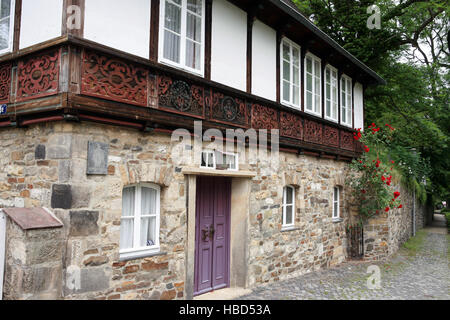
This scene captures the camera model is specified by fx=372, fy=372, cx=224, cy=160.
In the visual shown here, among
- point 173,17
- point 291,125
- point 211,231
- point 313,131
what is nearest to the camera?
point 173,17

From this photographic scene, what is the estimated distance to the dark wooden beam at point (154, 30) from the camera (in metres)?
5.39

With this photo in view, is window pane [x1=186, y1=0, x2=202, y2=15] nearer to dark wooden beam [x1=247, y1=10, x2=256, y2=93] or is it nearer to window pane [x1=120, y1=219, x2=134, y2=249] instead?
dark wooden beam [x1=247, y1=10, x2=256, y2=93]

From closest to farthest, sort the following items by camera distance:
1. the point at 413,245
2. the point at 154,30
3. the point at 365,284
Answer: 1. the point at 154,30
2. the point at 365,284
3. the point at 413,245

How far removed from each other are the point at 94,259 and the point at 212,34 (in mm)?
4141

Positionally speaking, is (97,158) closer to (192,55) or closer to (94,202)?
(94,202)

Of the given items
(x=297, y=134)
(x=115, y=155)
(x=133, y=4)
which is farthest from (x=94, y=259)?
(x=297, y=134)

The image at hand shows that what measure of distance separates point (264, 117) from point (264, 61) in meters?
1.23

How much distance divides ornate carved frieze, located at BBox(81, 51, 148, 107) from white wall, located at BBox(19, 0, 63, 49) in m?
0.58

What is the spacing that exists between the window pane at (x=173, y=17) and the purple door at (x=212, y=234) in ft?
8.53

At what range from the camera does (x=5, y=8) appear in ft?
18.2

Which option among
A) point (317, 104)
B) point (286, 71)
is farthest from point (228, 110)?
point (317, 104)

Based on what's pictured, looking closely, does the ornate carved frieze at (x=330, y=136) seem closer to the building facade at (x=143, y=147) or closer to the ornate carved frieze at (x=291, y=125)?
the ornate carved frieze at (x=291, y=125)

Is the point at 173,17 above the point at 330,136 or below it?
above

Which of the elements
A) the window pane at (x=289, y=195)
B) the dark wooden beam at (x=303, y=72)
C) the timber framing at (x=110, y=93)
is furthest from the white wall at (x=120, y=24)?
the window pane at (x=289, y=195)
